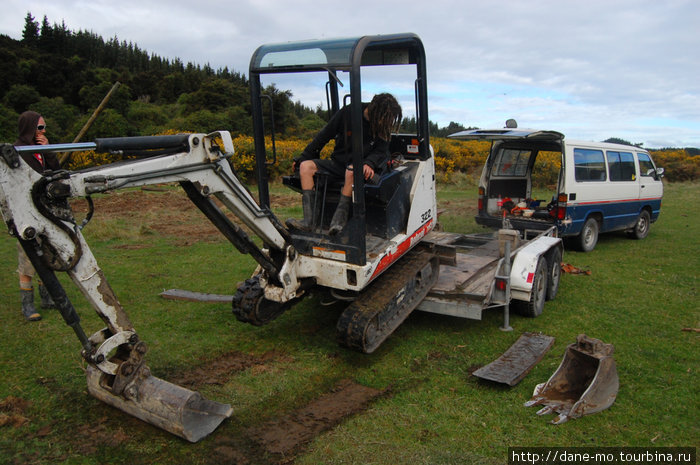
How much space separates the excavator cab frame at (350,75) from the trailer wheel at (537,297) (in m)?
2.04

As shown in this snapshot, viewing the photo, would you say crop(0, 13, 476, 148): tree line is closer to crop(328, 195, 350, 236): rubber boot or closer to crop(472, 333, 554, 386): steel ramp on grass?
crop(328, 195, 350, 236): rubber boot

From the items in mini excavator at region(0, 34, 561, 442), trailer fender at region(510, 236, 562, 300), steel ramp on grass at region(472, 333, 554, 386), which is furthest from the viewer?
trailer fender at region(510, 236, 562, 300)

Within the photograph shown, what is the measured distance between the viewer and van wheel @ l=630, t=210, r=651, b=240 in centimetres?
1196

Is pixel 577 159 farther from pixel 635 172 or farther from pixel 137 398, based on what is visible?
pixel 137 398

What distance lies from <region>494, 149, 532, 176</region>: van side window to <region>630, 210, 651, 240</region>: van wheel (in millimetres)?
3478

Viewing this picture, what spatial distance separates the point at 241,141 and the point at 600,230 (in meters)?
13.2

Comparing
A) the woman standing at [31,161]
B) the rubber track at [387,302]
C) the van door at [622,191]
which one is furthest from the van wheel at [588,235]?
the woman standing at [31,161]

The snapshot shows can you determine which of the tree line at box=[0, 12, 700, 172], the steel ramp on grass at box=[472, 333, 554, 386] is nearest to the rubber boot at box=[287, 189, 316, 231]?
the steel ramp on grass at box=[472, 333, 554, 386]

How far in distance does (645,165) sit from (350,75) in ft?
34.2

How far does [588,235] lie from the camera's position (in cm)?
1053

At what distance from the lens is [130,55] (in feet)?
159

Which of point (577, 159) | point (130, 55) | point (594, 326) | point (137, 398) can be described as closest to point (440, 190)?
point (577, 159)

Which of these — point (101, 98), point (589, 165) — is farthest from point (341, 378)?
point (101, 98)

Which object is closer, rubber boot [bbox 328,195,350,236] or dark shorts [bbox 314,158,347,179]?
rubber boot [bbox 328,195,350,236]
